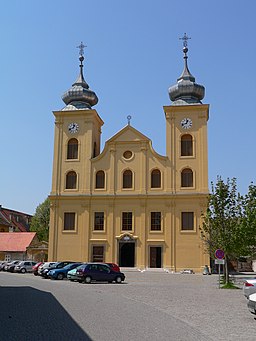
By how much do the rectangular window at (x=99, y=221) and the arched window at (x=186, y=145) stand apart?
1075cm

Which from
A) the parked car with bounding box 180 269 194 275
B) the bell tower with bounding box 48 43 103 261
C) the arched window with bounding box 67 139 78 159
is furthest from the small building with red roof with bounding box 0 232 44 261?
the parked car with bounding box 180 269 194 275

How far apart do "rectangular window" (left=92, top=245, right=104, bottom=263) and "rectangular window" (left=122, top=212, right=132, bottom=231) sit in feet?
10.4

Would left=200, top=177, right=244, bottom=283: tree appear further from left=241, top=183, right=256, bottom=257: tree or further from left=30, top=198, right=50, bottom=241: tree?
left=30, top=198, right=50, bottom=241: tree

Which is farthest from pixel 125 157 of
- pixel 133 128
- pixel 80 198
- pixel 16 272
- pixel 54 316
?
pixel 54 316

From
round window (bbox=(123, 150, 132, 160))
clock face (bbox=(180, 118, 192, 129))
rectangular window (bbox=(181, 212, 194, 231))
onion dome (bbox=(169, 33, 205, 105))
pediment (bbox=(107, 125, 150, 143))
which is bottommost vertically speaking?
rectangular window (bbox=(181, 212, 194, 231))

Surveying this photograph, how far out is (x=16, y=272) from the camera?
4669 centimetres

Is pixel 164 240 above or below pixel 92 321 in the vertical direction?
above

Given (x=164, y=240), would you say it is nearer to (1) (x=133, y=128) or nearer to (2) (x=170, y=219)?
(2) (x=170, y=219)

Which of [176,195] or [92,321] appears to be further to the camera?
[176,195]

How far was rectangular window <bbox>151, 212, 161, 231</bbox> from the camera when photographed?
47719mm

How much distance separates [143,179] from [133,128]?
5788mm

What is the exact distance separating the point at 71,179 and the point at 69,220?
4517 mm

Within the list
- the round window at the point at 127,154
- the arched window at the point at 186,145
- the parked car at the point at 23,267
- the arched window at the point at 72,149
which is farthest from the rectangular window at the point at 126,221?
the parked car at the point at 23,267

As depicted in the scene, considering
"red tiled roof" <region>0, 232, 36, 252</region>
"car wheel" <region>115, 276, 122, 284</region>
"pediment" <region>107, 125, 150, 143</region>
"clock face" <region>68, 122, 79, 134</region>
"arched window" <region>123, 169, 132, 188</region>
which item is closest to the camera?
"car wheel" <region>115, 276, 122, 284</region>
